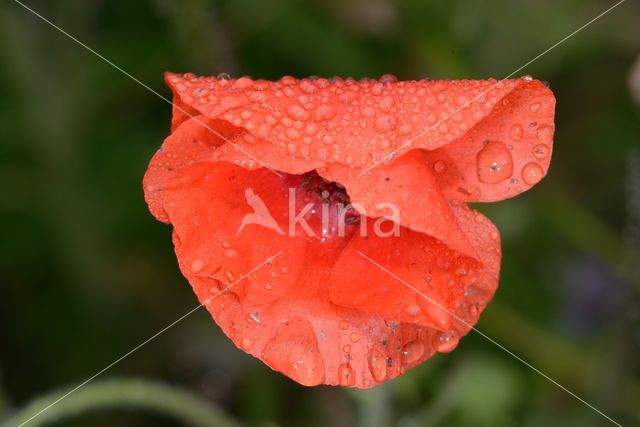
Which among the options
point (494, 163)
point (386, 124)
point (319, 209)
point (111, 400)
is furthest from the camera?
point (111, 400)

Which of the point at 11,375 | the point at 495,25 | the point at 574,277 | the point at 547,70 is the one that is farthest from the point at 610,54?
the point at 11,375

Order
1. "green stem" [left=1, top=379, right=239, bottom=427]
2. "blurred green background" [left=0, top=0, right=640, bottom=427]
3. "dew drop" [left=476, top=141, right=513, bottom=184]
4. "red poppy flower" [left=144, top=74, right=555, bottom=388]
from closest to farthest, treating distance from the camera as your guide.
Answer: "red poppy flower" [left=144, top=74, right=555, bottom=388] < "dew drop" [left=476, top=141, right=513, bottom=184] < "green stem" [left=1, top=379, right=239, bottom=427] < "blurred green background" [left=0, top=0, right=640, bottom=427]

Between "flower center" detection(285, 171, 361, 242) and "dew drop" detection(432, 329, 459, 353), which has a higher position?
"flower center" detection(285, 171, 361, 242)

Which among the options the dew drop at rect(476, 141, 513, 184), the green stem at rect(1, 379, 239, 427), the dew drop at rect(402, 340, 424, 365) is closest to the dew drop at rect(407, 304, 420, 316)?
the dew drop at rect(402, 340, 424, 365)

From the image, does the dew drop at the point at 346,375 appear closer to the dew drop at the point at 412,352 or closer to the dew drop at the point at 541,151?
the dew drop at the point at 412,352

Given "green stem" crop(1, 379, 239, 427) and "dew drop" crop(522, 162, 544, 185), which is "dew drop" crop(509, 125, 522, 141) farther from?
"green stem" crop(1, 379, 239, 427)

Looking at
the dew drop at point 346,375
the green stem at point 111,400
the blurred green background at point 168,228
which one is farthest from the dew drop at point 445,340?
the blurred green background at point 168,228

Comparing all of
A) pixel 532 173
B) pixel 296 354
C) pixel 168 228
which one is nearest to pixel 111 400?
pixel 296 354

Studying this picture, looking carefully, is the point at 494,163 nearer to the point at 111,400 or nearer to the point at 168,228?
the point at 111,400
